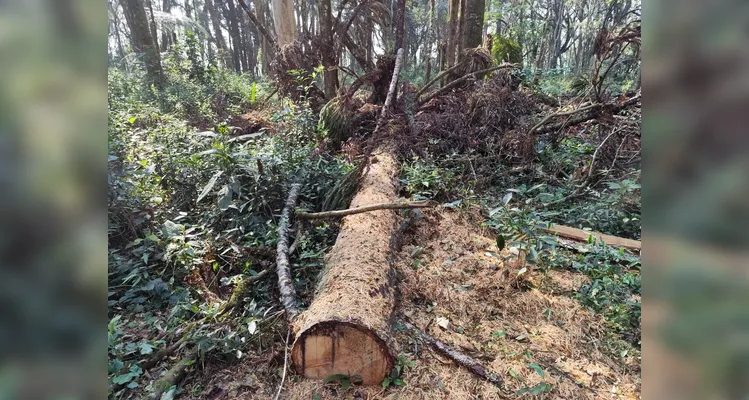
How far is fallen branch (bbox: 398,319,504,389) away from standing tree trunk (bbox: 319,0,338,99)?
642 centimetres

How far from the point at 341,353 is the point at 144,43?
1011 centimetres

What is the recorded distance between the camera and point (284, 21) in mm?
9727

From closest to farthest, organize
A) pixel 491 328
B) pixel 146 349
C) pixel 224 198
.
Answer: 1. pixel 146 349
2. pixel 491 328
3. pixel 224 198

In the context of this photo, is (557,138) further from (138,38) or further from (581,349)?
(138,38)

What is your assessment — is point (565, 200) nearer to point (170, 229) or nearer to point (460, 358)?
point (460, 358)

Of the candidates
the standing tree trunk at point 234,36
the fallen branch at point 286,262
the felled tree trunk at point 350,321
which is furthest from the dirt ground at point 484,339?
the standing tree trunk at point 234,36

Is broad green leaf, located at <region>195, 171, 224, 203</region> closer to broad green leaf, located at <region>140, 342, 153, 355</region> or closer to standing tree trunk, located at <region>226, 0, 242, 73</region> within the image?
broad green leaf, located at <region>140, 342, 153, 355</region>

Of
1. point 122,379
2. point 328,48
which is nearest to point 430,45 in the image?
point 328,48

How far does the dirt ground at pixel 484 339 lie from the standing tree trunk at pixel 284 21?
7.91 metres

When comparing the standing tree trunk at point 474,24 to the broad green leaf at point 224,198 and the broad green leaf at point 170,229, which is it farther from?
the broad green leaf at point 170,229
